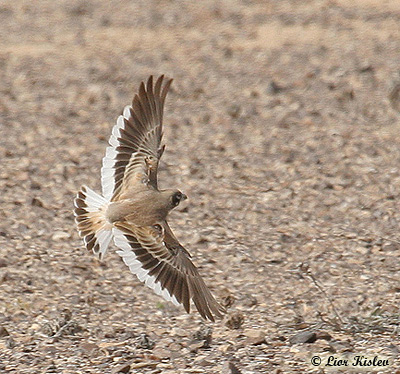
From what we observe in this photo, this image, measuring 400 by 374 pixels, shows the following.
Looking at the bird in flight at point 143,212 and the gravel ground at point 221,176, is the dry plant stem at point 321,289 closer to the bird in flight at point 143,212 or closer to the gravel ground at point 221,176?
the gravel ground at point 221,176

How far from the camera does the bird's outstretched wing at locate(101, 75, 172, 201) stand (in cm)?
555

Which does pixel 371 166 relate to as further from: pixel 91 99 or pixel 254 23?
pixel 254 23

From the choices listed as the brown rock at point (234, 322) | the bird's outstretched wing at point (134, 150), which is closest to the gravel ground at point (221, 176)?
the brown rock at point (234, 322)

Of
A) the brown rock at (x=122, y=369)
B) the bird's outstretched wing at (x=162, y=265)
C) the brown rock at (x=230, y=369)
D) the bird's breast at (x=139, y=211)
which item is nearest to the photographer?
the brown rock at (x=230, y=369)

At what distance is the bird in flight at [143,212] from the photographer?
16.9 ft

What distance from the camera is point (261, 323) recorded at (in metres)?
5.59

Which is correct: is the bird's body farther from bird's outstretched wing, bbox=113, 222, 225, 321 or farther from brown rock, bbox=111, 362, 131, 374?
brown rock, bbox=111, 362, 131, 374

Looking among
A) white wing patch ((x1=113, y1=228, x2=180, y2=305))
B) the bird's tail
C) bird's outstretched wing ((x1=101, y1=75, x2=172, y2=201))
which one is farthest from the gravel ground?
bird's outstretched wing ((x1=101, y1=75, x2=172, y2=201))

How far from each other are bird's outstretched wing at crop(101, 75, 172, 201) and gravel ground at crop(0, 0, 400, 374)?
0.81 metres

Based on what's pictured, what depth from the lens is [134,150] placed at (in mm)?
5617

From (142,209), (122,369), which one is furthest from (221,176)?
(122,369)

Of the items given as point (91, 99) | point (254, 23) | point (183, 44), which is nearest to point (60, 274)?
point (91, 99)

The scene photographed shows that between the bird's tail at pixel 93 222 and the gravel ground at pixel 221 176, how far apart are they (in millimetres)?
461

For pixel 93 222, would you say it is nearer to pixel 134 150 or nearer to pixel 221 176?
pixel 134 150
